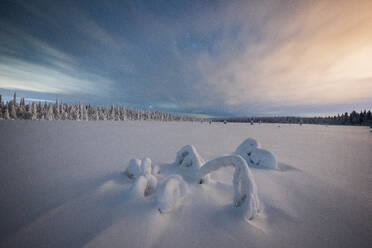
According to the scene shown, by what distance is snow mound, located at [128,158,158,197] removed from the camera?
2447mm

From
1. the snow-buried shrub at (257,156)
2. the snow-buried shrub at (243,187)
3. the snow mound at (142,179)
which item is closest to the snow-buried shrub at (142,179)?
the snow mound at (142,179)

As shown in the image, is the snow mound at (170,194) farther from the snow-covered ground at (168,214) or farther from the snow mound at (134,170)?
the snow mound at (134,170)

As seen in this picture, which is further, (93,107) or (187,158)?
(93,107)

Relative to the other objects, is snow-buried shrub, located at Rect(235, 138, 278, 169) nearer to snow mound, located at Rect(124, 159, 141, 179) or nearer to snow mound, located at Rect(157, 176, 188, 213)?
snow mound, located at Rect(157, 176, 188, 213)

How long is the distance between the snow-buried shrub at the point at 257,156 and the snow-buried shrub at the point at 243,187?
315cm

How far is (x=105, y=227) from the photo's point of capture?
1.80 m

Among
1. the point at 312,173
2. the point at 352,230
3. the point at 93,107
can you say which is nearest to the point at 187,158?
the point at 352,230

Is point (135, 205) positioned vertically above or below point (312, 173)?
above

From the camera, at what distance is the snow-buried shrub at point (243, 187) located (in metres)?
2.22

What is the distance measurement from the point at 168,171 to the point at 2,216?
3.12 metres

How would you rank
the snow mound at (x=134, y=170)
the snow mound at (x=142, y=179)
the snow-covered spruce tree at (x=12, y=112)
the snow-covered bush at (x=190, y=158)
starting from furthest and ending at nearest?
the snow-covered spruce tree at (x=12, y=112) < the snow-covered bush at (x=190, y=158) < the snow mound at (x=134, y=170) < the snow mound at (x=142, y=179)

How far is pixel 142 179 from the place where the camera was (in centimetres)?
262

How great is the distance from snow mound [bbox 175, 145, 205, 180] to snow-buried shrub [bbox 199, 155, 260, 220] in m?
0.86

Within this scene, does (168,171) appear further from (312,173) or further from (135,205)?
(312,173)
